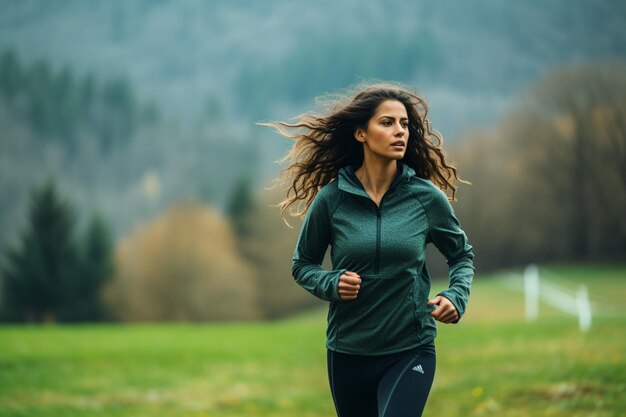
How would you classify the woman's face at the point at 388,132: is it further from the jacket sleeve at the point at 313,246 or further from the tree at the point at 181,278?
the tree at the point at 181,278

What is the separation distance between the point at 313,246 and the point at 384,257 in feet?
1.52

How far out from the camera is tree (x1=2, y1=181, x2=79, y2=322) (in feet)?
191

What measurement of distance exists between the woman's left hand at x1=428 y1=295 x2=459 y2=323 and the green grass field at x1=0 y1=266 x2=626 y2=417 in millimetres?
3930

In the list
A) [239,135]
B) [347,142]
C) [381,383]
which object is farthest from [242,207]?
[381,383]

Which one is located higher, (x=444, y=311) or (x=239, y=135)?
(x=444, y=311)

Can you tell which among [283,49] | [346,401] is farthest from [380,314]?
[283,49]

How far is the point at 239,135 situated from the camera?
9731 centimetres

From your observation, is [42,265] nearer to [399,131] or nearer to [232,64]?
[399,131]

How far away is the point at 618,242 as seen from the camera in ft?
158

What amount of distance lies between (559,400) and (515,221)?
48.5 meters

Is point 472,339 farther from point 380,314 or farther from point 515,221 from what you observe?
point 515,221

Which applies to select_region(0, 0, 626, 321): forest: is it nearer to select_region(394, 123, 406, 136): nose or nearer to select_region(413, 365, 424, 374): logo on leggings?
select_region(394, 123, 406, 136): nose

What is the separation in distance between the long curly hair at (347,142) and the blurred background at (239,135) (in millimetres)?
349

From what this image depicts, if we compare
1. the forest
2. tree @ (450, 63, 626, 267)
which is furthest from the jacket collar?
tree @ (450, 63, 626, 267)
